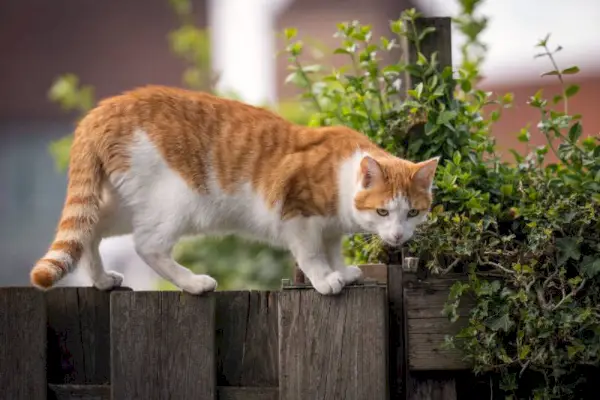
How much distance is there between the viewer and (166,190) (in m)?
2.59

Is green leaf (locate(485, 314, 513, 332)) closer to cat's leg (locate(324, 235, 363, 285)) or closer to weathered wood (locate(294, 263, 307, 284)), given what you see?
cat's leg (locate(324, 235, 363, 285))

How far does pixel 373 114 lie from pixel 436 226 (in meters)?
0.53

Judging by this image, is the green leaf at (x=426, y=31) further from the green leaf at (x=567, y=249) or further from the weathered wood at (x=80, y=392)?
the weathered wood at (x=80, y=392)

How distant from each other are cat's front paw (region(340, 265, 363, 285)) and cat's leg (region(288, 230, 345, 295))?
0.09ft

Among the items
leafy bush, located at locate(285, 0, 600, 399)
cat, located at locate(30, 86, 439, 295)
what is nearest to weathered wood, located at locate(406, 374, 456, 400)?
leafy bush, located at locate(285, 0, 600, 399)

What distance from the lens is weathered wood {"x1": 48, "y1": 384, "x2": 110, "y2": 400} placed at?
2.43m

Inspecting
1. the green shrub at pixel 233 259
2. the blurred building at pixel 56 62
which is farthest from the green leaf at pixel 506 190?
the blurred building at pixel 56 62

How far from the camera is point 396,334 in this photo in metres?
2.49

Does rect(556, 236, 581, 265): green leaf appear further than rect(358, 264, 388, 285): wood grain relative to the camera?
No

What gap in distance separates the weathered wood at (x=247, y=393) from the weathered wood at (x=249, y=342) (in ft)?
0.13

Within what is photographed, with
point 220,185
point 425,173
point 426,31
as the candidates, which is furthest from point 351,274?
point 426,31

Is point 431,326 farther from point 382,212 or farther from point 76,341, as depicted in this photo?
point 76,341

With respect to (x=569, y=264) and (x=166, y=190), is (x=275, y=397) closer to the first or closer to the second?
(x=166, y=190)

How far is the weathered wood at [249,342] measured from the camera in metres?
2.42
